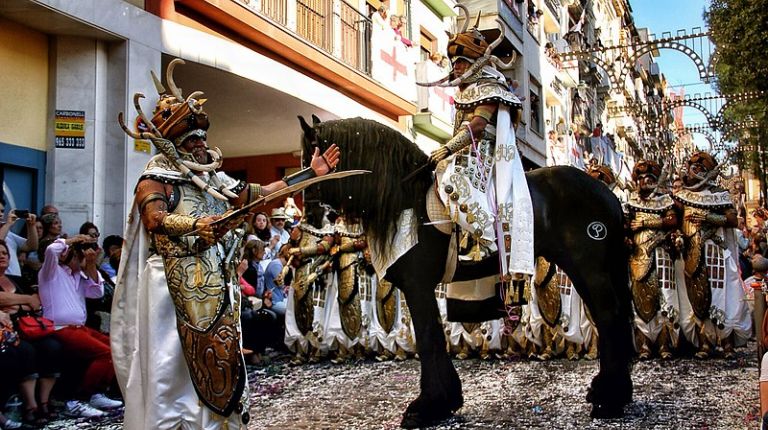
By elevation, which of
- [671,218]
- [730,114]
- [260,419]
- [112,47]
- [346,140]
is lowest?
[260,419]

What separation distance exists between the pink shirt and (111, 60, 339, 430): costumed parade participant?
7.70 feet

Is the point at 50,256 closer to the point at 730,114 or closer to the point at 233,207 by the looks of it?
the point at 233,207

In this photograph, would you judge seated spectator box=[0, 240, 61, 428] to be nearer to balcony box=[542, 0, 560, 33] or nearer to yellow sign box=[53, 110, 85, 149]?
yellow sign box=[53, 110, 85, 149]

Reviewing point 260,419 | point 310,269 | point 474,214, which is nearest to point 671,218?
point 474,214

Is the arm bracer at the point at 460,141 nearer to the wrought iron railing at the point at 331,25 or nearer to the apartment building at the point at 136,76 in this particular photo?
the apartment building at the point at 136,76

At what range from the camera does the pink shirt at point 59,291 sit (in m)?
6.10

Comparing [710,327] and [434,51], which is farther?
[434,51]

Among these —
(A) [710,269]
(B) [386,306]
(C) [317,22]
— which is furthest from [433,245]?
(C) [317,22]

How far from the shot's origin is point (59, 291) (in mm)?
6148

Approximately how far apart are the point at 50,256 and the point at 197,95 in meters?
2.71

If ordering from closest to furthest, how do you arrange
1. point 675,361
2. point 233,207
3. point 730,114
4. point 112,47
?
point 233,207
point 675,361
point 112,47
point 730,114

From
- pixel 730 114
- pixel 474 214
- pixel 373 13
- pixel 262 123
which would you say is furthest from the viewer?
pixel 730 114

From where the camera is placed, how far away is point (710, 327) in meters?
8.01

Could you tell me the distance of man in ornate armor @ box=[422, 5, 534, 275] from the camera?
5.41m
